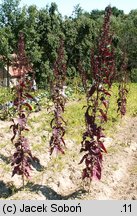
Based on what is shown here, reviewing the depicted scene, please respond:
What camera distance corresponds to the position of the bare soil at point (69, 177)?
8188 millimetres

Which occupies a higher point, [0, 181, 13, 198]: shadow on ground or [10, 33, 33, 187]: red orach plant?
[10, 33, 33, 187]: red orach plant

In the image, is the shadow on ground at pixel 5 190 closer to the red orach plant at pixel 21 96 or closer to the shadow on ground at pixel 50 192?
the shadow on ground at pixel 50 192

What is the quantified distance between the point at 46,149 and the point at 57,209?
436 centimetres

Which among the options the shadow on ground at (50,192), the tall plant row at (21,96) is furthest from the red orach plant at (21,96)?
the shadow on ground at (50,192)

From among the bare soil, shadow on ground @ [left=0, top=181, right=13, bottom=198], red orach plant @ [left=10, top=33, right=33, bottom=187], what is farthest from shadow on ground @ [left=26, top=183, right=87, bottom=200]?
red orach plant @ [left=10, top=33, right=33, bottom=187]

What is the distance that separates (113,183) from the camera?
911 centimetres

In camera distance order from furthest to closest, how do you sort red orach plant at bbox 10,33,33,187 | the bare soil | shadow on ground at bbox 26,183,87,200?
the bare soil → shadow on ground at bbox 26,183,87,200 → red orach plant at bbox 10,33,33,187

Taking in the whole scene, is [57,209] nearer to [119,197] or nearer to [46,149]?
[119,197]

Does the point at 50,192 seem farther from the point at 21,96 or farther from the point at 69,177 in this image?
the point at 21,96

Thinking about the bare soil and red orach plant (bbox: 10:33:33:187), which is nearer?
red orach plant (bbox: 10:33:33:187)

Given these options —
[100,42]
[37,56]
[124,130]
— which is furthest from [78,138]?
[37,56]

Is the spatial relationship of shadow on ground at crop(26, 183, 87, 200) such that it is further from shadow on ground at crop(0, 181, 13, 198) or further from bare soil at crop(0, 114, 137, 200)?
shadow on ground at crop(0, 181, 13, 198)

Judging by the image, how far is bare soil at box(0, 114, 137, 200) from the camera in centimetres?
819

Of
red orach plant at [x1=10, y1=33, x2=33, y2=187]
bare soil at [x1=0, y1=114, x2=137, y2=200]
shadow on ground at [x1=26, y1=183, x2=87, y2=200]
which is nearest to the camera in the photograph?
red orach plant at [x1=10, y1=33, x2=33, y2=187]
